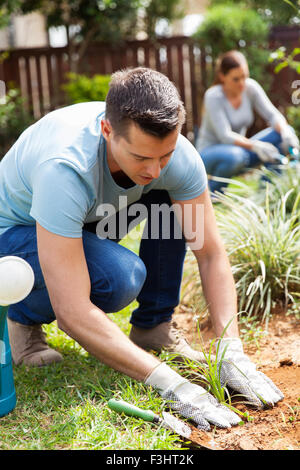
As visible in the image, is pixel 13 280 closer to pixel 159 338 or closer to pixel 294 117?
pixel 159 338

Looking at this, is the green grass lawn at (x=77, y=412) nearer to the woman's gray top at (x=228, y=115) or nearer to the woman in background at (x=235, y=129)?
the woman in background at (x=235, y=129)

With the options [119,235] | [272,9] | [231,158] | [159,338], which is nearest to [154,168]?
[119,235]

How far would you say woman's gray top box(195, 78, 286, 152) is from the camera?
4688 millimetres

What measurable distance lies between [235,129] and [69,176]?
3.54 meters

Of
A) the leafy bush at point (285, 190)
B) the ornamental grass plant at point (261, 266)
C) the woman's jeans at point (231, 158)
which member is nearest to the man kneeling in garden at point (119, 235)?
the ornamental grass plant at point (261, 266)

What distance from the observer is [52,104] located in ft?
26.7

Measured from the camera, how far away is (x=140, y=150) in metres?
1.74

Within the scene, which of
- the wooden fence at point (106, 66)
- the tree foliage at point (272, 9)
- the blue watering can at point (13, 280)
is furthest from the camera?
the tree foliage at point (272, 9)

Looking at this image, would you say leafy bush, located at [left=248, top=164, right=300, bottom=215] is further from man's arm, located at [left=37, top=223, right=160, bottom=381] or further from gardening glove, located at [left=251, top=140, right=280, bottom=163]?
man's arm, located at [left=37, top=223, right=160, bottom=381]

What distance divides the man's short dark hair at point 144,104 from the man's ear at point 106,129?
1.3 inches

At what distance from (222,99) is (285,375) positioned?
326 cm

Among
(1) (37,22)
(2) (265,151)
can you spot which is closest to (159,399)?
(2) (265,151)

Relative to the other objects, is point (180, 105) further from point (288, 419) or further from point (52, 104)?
point (52, 104)

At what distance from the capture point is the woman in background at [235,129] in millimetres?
4461
